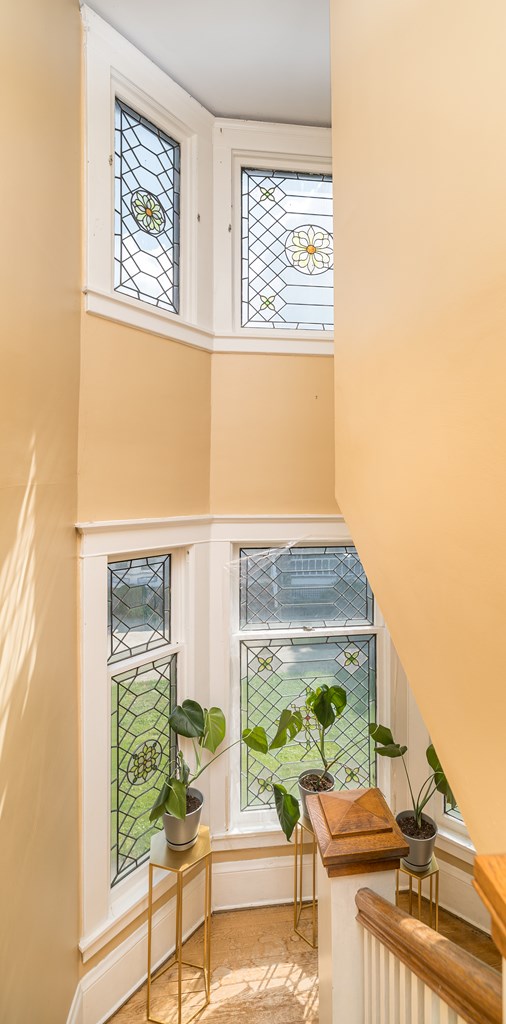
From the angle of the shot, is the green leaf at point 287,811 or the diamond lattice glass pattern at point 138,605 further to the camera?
the green leaf at point 287,811

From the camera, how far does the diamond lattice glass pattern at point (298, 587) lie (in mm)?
2922

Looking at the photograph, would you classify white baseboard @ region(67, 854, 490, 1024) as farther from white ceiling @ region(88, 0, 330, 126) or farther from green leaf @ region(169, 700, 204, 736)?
white ceiling @ region(88, 0, 330, 126)

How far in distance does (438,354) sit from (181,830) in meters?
2.24

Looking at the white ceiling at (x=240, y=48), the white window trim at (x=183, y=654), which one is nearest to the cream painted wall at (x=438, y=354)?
the white ceiling at (x=240, y=48)

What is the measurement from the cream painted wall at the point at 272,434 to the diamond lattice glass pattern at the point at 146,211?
487 mm

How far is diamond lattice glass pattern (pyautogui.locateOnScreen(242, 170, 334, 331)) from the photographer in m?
2.89

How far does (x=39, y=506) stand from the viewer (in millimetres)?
1693

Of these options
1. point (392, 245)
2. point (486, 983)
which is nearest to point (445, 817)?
point (486, 983)

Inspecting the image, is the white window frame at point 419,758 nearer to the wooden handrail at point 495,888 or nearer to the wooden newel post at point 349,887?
the wooden newel post at point 349,887

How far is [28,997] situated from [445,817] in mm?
2237

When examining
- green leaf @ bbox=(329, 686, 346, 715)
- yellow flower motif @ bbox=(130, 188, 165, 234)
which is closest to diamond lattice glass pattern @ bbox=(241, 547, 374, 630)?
green leaf @ bbox=(329, 686, 346, 715)

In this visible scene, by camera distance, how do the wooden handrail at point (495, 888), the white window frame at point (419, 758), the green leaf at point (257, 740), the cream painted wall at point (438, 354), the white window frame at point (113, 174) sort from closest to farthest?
Answer: 1. the wooden handrail at point (495, 888)
2. the cream painted wall at point (438, 354)
3. the white window frame at point (113, 174)
4. the green leaf at point (257, 740)
5. the white window frame at point (419, 758)

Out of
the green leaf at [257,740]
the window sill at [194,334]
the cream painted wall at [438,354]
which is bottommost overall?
the green leaf at [257,740]

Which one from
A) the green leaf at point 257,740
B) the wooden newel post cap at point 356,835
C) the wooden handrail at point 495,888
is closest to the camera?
the wooden handrail at point 495,888
